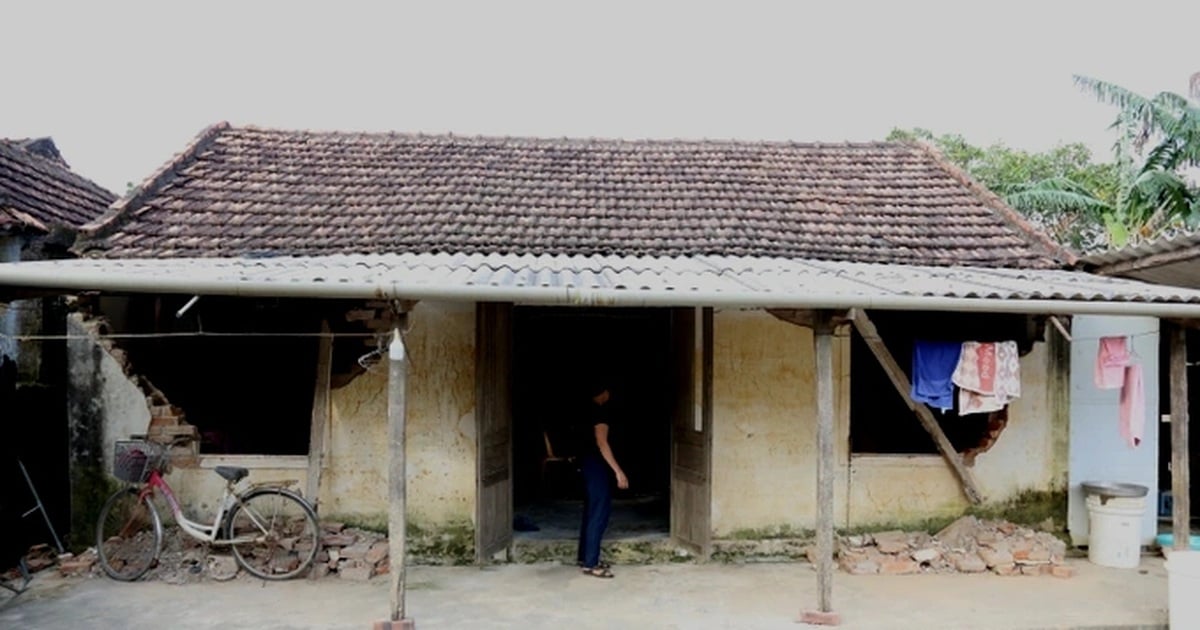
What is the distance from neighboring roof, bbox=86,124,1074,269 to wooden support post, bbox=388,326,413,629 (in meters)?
2.02

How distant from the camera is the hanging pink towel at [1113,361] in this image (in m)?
6.69

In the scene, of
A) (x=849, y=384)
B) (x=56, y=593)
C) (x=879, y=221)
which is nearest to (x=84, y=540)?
(x=56, y=593)

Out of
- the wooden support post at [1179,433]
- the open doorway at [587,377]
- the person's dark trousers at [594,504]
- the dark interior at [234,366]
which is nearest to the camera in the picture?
the wooden support post at [1179,433]

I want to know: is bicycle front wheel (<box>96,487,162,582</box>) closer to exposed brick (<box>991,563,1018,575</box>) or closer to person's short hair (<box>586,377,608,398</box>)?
person's short hair (<box>586,377,608,398</box>)

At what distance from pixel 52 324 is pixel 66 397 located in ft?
2.41

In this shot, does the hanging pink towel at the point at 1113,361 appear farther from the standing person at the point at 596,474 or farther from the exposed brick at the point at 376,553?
the exposed brick at the point at 376,553

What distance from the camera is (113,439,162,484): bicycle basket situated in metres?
6.82

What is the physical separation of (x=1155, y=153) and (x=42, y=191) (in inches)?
606

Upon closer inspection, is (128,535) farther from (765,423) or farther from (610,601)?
(765,423)

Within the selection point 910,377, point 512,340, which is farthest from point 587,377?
point 910,377

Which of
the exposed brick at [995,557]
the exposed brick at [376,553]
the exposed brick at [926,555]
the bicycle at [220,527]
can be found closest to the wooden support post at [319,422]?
the bicycle at [220,527]

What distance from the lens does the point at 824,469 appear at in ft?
19.4

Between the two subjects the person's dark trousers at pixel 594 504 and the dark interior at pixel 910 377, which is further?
the dark interior at pixel 910 377

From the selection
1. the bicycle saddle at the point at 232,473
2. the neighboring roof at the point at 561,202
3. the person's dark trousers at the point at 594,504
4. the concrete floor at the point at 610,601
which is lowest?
the concrete floor at the point at 610,601
